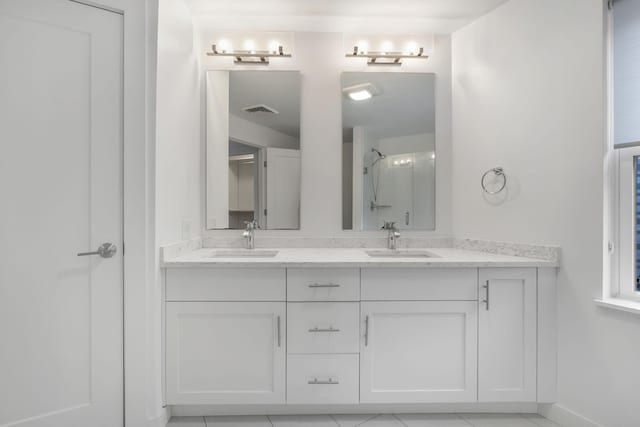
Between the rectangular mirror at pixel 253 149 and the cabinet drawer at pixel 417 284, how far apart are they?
2.64 feet

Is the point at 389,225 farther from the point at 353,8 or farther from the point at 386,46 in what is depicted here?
the point at 353,8

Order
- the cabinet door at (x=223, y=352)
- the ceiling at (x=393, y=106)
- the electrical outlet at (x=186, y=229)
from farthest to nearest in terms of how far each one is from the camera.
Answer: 1. the ceiling at (x=393, y=106)
2. the electrical outlet at (x=186, y=229)
3. the cabinet door at (x=223, y=352)

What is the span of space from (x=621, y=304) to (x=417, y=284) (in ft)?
2.87

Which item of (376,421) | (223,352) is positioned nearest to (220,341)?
(223,352)

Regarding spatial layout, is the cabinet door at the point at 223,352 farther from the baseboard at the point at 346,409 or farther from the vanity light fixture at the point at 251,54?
the vanity light fixture at the point at 251,54

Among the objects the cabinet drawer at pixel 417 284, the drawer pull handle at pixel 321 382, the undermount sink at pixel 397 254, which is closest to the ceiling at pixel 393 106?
the undermount sink at pixel 397 254

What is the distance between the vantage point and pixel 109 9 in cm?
152

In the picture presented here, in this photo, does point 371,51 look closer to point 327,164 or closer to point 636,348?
point 327,164

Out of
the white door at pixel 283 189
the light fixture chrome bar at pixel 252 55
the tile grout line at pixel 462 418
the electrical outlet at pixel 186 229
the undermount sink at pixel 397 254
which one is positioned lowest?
the tile grout line at pixel 462 418

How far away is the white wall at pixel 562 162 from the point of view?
151cm

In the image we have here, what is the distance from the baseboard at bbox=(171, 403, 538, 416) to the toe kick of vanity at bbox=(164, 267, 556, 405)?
0.12 m

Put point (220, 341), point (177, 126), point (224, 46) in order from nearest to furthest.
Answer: point (220, 341) → point (177, 126) → point (224, 46)

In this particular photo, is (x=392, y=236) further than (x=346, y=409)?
Yes

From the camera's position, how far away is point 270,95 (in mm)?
2238
